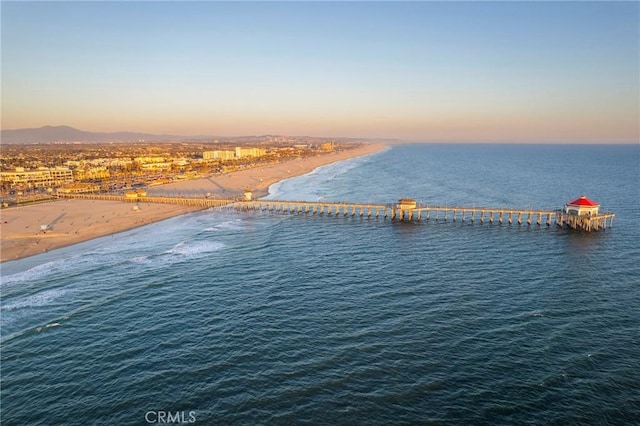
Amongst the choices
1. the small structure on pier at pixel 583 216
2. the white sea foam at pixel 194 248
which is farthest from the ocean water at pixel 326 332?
the small structure on pier at pixel 583 216

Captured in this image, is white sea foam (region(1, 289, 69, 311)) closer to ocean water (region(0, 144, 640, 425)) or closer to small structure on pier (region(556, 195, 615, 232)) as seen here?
ocean water (region(0, 144, 640, 425))

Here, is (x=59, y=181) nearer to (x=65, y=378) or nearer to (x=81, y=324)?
(x=81, y=324)

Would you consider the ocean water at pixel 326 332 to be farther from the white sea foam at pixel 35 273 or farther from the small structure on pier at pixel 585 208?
the small structure on pier at pixel 585 208

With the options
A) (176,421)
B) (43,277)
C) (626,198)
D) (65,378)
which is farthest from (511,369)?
(626,198)

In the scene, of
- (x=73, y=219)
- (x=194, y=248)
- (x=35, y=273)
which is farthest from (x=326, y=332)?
(x=73, y=219)

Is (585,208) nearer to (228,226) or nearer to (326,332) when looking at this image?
(326,332)

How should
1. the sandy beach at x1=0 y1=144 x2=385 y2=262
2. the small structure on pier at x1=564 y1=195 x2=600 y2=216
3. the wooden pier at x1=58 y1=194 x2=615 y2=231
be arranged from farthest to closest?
the wooden pier at x1=58 y1=194 x2=615 y2=231 → the small structure on pier at x1=564 y1=195 x2=600 y2=216 → the sandy beach at x1=0 y1=144 x2=385 y2=262

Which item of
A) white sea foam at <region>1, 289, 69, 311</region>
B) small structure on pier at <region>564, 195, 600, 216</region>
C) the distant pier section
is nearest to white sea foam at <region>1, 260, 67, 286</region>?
white sea foam at <region>1, 289, 69, 311</region>
